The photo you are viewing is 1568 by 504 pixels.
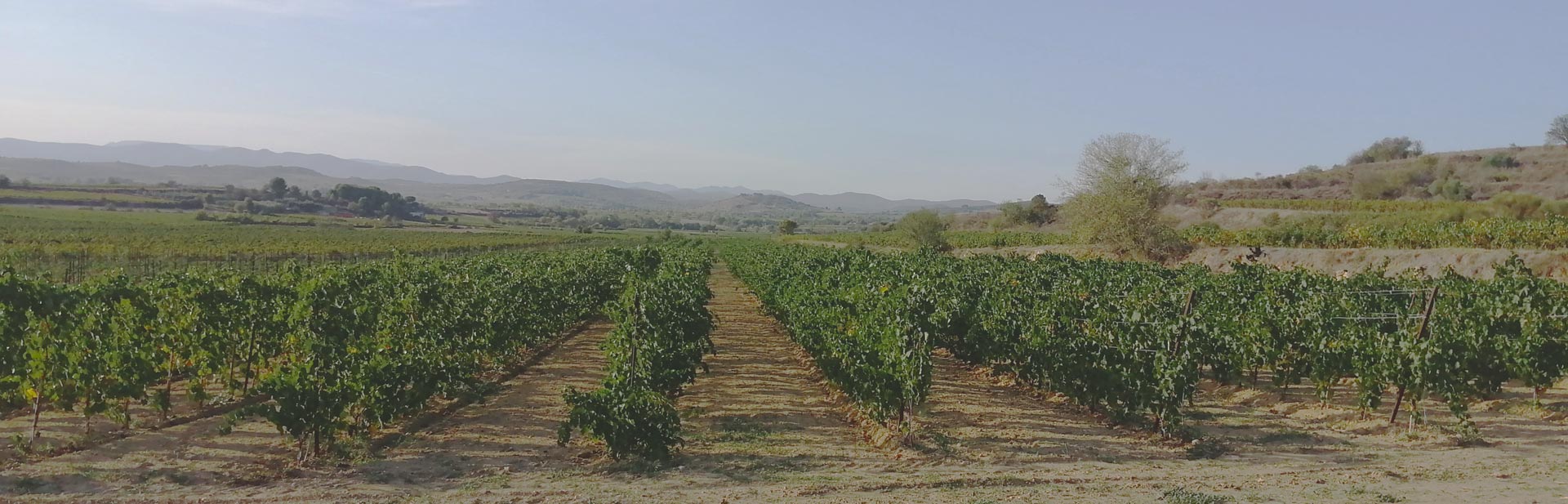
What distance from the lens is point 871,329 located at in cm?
1334

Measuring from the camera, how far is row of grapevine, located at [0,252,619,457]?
9.67 metres

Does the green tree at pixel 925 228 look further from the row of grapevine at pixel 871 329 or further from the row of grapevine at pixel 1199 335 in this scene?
the row of grapevine at pixel 1199 335

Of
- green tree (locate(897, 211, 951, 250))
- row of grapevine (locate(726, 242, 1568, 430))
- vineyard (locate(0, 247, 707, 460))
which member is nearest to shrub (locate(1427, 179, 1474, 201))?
green tree (locate(897, 211, 951, 250))

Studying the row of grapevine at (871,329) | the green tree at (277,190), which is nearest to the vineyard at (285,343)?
the row of grapevine at (871,329)

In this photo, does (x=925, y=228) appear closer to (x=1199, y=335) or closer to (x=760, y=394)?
(x=760, y=394)

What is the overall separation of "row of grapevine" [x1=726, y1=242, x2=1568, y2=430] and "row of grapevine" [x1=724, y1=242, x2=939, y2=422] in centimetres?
4

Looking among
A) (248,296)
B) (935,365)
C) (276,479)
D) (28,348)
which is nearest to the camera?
(276,479)

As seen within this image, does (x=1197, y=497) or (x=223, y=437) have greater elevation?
(x=1197, y=497)

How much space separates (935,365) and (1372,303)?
7666 millimetres

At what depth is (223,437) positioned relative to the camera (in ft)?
35.0

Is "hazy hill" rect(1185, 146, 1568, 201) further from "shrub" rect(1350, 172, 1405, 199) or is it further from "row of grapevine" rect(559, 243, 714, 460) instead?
"row of grapevine" rect(559, 243, 714, 460)

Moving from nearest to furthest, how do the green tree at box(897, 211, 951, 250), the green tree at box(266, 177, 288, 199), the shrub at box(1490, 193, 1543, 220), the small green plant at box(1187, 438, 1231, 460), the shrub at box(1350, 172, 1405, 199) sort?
the small green plant at box(1187, 438, 1231, 460) → the shrub at box(1490, 193, 1543, 220) → the green tree at box(897, 211, 951, 250) → the shrub at box(1350, 172, 1405, 199) → the green tree at box(266, 177, 288, 199)

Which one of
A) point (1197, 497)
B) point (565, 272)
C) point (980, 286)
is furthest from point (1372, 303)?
point (565, 272)

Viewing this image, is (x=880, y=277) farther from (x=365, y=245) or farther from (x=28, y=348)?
(x=365, y=245)
